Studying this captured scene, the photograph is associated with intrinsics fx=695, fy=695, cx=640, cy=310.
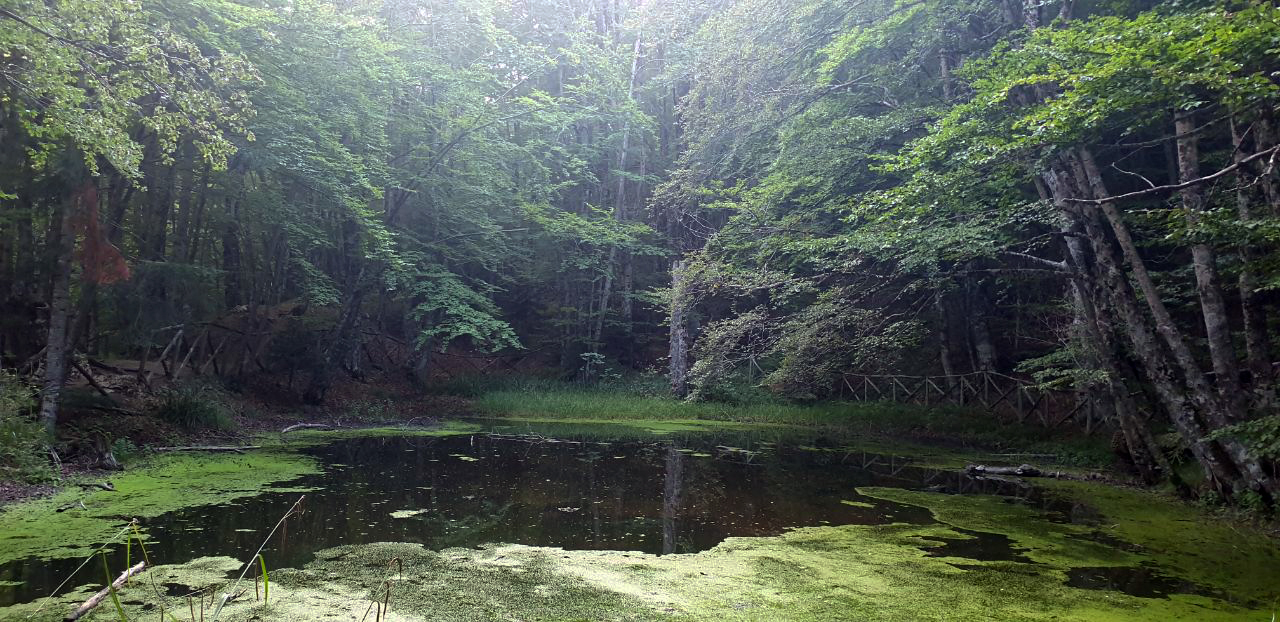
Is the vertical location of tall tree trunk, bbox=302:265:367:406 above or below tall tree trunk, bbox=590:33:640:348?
below

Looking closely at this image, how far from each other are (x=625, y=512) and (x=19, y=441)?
16.2ft

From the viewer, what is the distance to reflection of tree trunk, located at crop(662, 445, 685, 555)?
4832 mm

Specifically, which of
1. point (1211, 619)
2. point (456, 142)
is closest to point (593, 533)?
point (1211, 619)

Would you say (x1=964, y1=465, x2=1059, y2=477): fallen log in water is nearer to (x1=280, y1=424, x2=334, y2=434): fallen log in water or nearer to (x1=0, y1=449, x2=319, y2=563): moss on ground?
(x1=0, y1=449, x2=319, y2=563): moss on ground

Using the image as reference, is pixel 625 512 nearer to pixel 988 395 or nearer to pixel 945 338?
pixel 988 395

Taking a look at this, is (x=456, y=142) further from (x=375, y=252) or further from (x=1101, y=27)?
(x=1101, y=27)

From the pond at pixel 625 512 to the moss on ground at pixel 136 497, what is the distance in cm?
22

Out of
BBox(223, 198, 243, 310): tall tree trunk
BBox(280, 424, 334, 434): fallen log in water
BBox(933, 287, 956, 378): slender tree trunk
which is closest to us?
BBox(280, 424, 334, 434): fallen log in water

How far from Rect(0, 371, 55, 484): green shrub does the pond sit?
159cm

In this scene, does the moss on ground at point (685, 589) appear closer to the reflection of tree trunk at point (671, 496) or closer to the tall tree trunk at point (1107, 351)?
the reflection of tree trunk at point (671, 496)

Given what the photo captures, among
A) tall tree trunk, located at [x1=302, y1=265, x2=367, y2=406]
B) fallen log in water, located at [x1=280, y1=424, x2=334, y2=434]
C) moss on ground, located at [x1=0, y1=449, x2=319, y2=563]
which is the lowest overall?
moss on ground, located at [x1=0, y1=449, x2=319, y2=563]

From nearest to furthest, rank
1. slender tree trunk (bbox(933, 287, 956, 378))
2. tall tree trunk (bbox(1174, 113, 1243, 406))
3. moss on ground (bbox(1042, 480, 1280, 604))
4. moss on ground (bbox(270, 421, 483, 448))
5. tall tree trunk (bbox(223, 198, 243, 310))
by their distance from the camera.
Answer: moss on ground (bbox(1042, 480, 1280, 604)), tall tree trunk (bbox(1174, 113, 1243, 406)), moss on ground (bbox(270, 421, 483, 448)), tall tree trunk (bbox(223, 198, 243, 310)), slender tree trunk (bbox(933, 287, 956, 378))

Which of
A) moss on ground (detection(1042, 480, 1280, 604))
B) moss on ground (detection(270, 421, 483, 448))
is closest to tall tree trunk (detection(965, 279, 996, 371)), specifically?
moss on ground (detection(1042, 480, 1280, 604))

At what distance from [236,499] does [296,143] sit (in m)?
6.75
